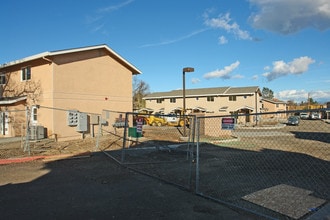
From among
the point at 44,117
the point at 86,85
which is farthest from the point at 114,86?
the point at 44,117

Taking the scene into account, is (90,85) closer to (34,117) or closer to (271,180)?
(34,117)

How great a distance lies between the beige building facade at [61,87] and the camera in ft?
59.8

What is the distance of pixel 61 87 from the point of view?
18.6 metres

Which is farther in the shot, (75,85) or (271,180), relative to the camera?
(75,85)

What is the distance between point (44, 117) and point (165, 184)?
14.5 m

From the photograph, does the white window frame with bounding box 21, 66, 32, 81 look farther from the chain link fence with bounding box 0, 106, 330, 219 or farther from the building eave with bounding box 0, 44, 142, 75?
the chain link fence with bounding box 0, 106, 330, 219

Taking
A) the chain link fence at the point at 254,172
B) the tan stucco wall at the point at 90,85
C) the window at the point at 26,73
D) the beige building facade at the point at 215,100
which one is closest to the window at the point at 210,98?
the beige building facade at the point at 215,100

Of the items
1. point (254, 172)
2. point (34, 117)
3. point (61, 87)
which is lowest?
point (254, 172)

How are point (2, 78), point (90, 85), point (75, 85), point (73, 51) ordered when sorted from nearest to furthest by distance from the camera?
point (73, 51) → point (75, 85) → point (90, 85) → point (2, 78)

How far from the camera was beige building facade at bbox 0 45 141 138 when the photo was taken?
18.2 m

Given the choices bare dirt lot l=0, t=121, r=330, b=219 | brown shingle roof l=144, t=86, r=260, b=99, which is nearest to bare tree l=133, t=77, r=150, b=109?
brown shingle roof l=144, t=86, r=260, b=99

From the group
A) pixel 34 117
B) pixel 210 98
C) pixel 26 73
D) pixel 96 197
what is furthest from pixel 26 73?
pixel 210 98

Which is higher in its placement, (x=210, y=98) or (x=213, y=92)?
(x=213, y=92)

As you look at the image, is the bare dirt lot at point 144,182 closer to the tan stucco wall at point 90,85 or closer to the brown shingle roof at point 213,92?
the tan stucco wall at point 90,85
